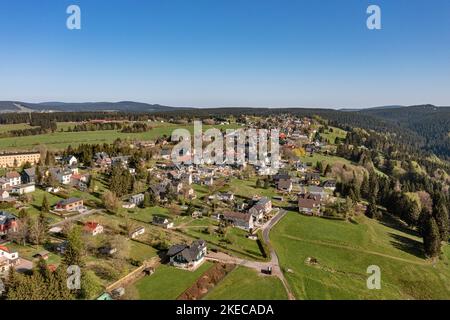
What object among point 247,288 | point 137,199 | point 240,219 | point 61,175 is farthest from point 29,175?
point 247,288

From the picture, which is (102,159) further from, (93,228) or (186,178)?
(93,228)

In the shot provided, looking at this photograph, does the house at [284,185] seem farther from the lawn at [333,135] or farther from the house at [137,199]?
the lawn at [333,135]

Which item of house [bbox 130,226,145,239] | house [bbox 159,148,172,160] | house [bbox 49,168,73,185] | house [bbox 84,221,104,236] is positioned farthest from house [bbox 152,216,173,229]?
house [bbox 159,148,172,160]

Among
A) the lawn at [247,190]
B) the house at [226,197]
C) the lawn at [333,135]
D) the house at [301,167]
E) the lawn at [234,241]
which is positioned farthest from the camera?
the lawn at [333,135]

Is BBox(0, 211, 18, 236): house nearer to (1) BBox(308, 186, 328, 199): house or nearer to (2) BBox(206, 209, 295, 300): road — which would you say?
(2) BBox(206, 209, 295, 300): road

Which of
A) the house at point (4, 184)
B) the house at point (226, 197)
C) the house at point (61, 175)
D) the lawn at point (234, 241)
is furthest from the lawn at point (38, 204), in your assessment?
the house at point (226, 197)
